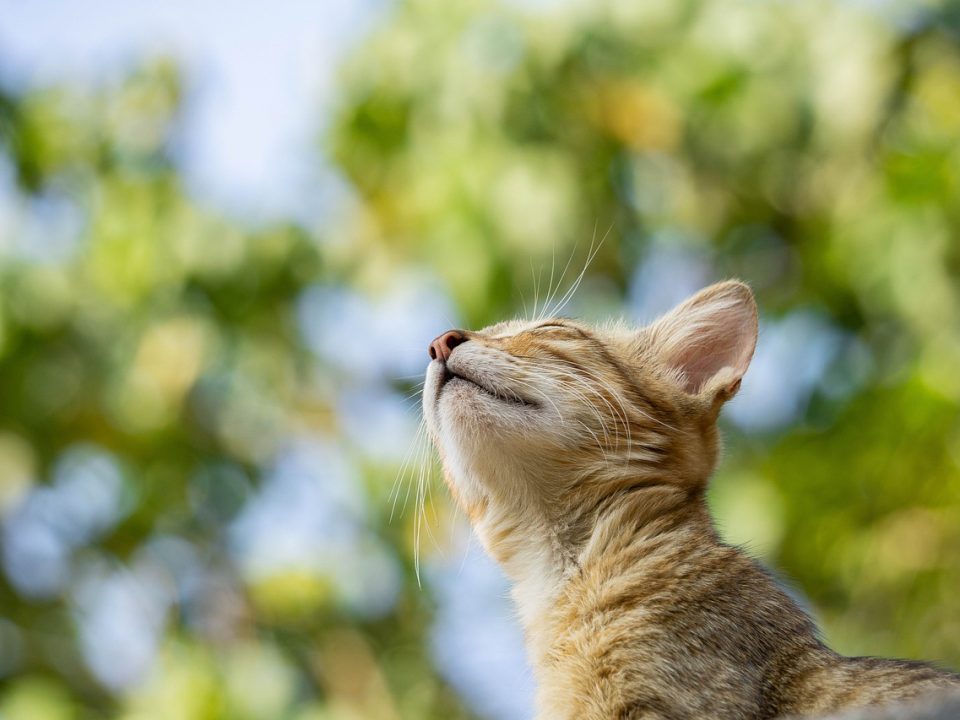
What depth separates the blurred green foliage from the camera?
7.93m

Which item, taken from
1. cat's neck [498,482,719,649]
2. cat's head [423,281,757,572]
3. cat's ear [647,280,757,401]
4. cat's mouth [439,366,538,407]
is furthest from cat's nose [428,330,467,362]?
cat's ear [647,280,757,401]

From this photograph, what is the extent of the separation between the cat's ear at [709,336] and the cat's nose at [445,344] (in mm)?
797

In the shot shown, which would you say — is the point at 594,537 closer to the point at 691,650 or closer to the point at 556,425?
the point at 556,425

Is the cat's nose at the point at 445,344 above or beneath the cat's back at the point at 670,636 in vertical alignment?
above

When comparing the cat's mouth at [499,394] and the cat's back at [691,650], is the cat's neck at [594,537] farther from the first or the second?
the cat's mouth at [499,394]

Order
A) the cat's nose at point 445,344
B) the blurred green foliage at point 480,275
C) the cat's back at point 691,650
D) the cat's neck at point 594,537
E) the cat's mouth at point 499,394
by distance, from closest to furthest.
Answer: the cat's back at point 691,650 → the cat's neck at point 594,537 → the cat's mouth at point 499,394 → the cat's nose at point 445,344 → the blurred green foliage at point 480,275

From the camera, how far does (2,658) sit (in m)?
9.74

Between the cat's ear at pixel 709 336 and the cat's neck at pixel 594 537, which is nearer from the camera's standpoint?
the cat's neck at pixel 594 537

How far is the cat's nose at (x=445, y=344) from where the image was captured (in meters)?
4.12

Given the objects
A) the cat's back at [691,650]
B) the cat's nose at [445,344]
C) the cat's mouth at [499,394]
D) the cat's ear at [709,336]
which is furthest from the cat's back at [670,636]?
the cat's nose at [445,344]

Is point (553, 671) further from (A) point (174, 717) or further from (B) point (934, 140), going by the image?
(B) point (934, 140)

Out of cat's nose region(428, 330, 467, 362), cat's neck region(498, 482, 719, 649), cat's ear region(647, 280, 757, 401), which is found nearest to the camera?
cat's neck region(498, 482, 719, 649)

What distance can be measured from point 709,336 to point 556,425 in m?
0.82

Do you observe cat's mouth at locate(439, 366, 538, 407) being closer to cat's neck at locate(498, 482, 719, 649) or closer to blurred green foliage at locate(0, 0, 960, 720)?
cat's neck at locate(498, 482, 719, 649)
